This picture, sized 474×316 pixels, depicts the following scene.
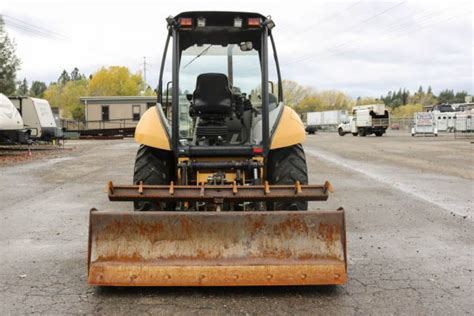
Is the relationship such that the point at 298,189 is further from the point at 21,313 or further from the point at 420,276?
the point at 21,313

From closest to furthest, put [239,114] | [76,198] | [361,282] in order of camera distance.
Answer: [361,282]
[239,114]
[76,198]

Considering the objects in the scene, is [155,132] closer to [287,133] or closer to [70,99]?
[287,133]

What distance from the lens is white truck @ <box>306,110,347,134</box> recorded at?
68.1 meters

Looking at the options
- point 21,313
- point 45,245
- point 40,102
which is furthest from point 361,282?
point 40,102

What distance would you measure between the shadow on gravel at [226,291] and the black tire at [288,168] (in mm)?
1293

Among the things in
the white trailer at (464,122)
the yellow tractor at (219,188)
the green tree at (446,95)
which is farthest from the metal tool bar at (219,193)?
the green tree at (446,95)

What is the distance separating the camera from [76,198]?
1049cm

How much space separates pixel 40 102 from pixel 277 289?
1047 inches

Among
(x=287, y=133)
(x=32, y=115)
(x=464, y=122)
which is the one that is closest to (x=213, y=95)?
(x=287, y=133)

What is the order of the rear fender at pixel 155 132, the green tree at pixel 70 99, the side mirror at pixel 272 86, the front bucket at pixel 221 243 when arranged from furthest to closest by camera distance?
the green tree at pixel 70 99 → the side mirror at pixel 272 86 → the rear fender at pixel 155 132 → the front bucket at pixel 221 243

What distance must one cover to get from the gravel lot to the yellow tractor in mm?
211

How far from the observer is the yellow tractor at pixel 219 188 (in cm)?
453

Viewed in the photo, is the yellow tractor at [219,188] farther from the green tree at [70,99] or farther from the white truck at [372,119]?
the green tree at [70,99]

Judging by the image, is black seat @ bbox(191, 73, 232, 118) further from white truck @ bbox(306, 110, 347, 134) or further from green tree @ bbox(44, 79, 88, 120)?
green tree @ bbox(44, 79, 88, 120)
